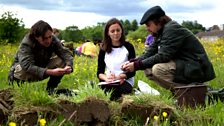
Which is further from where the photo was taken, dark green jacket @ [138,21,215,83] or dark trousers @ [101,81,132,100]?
dark trousers @ [101,81,132,100]

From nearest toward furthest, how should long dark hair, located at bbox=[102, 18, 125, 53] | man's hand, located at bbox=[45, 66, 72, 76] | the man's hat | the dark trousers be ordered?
the man's hat → the dark trousers → man's hand, located at bbox=[45, 66, 72, 76] → long dark hair, located at bbox=[102, 18, 125, 53]

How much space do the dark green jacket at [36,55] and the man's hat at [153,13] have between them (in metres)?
1.24

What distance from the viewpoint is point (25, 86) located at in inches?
156

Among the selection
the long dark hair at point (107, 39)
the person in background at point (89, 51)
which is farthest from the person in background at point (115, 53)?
the person in background at point (89, 51)

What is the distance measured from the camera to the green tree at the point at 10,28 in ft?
68.9

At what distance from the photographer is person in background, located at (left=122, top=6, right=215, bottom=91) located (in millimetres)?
4973

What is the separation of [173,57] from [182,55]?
0.13 meters

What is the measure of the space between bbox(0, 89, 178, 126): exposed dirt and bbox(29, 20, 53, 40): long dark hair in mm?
1618

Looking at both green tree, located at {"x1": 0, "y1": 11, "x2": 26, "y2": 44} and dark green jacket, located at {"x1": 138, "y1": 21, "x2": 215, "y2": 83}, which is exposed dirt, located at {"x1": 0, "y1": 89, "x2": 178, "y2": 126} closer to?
dark green jacket, located at {"x1": 138, "y1": 21, "x2": 215, "y2": 83}

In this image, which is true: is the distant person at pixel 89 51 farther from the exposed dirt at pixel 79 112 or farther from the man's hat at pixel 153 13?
the exposed dirt at pixel 79 112

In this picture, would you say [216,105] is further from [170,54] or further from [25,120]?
[25,120]

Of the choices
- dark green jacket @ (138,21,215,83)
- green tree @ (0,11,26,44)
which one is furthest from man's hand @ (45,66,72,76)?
green tree @ (0,11,26,44)

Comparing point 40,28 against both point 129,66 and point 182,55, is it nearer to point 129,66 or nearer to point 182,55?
point 129,66

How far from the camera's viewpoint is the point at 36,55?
221 inches
